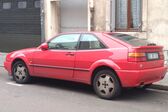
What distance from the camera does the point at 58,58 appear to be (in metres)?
9.38

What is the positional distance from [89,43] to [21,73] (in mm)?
2406

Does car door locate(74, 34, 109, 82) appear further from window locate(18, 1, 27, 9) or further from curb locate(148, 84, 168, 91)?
window locate(18, 1, 27, 9)

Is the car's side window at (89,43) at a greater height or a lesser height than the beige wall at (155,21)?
lesser

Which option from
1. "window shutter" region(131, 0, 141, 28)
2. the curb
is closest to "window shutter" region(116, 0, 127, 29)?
"window shutter" region(131, 0, 141, 28)

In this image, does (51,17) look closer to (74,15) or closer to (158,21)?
(74,15)

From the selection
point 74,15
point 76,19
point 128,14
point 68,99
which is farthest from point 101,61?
point 74,15

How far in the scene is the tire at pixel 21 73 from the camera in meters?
10.3

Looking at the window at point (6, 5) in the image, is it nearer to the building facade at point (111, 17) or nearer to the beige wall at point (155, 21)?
the building facade at point (111, 17)

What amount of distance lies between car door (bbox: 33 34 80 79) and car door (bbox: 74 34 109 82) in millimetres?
163

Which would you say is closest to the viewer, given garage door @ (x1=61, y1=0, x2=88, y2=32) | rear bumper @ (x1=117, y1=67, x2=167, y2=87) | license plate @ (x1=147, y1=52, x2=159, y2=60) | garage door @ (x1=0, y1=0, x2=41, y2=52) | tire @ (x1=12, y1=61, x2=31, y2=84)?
rear bumper @ (x1=117, y1=67, x2=167, y2=87)

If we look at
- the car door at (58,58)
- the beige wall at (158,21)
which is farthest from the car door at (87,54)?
the beige wall at (158,21)

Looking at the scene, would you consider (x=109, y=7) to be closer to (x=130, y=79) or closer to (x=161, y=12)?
(x=161, y=12)

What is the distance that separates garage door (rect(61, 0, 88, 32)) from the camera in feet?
53.0

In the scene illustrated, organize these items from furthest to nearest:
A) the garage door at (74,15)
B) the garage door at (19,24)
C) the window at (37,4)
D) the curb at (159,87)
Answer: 1. the garage door at (19,24)
2. the window at (37,4)
3. the garage door at (74,15)
4. the curb at (159,87)
